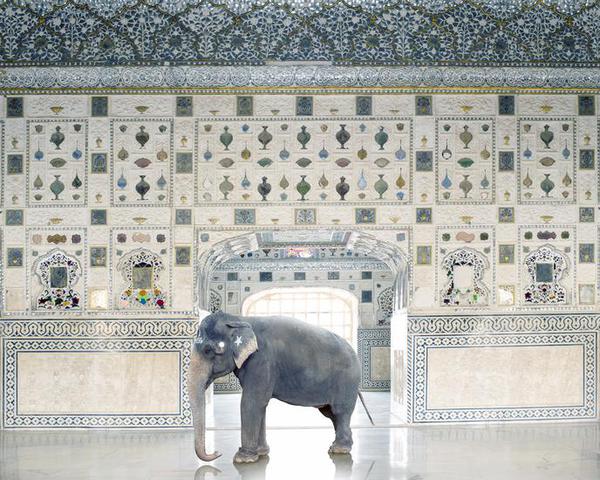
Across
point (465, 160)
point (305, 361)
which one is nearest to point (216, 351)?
point (305, 361)

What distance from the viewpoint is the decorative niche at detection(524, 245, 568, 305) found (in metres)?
10.7

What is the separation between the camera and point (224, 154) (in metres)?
10.6

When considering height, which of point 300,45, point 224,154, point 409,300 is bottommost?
point 409,300

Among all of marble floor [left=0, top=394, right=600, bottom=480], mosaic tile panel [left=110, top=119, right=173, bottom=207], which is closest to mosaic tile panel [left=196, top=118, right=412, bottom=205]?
mosaic tile panel [left=110, top=119, right=173, bottom=207]

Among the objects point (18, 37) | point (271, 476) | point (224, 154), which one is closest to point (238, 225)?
point (224, 154)

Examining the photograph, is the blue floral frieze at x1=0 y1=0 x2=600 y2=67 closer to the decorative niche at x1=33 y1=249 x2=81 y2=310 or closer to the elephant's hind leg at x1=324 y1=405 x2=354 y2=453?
the decorative niche at x1=33 y1=249 x2=81 y2=310

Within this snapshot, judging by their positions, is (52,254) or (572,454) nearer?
(572,454)

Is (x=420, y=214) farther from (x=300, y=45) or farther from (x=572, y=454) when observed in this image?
(x=572, y=454)

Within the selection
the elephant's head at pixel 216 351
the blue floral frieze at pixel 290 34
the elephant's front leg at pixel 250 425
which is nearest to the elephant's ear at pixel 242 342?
the elephant's head at pixel 216 351

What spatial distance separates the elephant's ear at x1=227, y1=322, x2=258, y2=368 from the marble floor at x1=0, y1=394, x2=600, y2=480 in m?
0.89

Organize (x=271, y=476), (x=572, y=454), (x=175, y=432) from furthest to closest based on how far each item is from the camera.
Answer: (x=175, y=432) < (x=572, y=454) < (x=271, y=476)

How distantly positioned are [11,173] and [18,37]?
61.5 inches

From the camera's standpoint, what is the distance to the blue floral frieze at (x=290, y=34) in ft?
34.6

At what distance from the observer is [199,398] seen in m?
7.40
